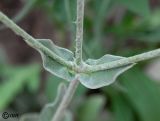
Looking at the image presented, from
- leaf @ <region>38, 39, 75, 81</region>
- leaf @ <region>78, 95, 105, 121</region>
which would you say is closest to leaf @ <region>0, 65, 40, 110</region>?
leaf @ <region>78, 95, 105, 121</region>

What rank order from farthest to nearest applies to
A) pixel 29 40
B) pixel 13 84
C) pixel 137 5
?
pixel 13 84
pixel 137 5
pixel 29 40

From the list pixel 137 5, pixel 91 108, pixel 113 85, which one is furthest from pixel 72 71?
pixel 91 108

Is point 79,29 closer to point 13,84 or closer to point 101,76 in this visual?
point 101,76

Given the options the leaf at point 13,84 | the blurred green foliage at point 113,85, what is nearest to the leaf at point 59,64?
the blurred green foliage at point 113,85

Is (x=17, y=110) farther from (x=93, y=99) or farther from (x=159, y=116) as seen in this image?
(x=159, y=116)

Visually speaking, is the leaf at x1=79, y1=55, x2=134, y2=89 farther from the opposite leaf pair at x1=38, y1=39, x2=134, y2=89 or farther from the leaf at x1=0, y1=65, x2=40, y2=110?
the leaf at x1=0, y1=65, x2=40, y2=110

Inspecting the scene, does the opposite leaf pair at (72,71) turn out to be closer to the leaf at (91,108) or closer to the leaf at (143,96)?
the leaf at (143,96)
